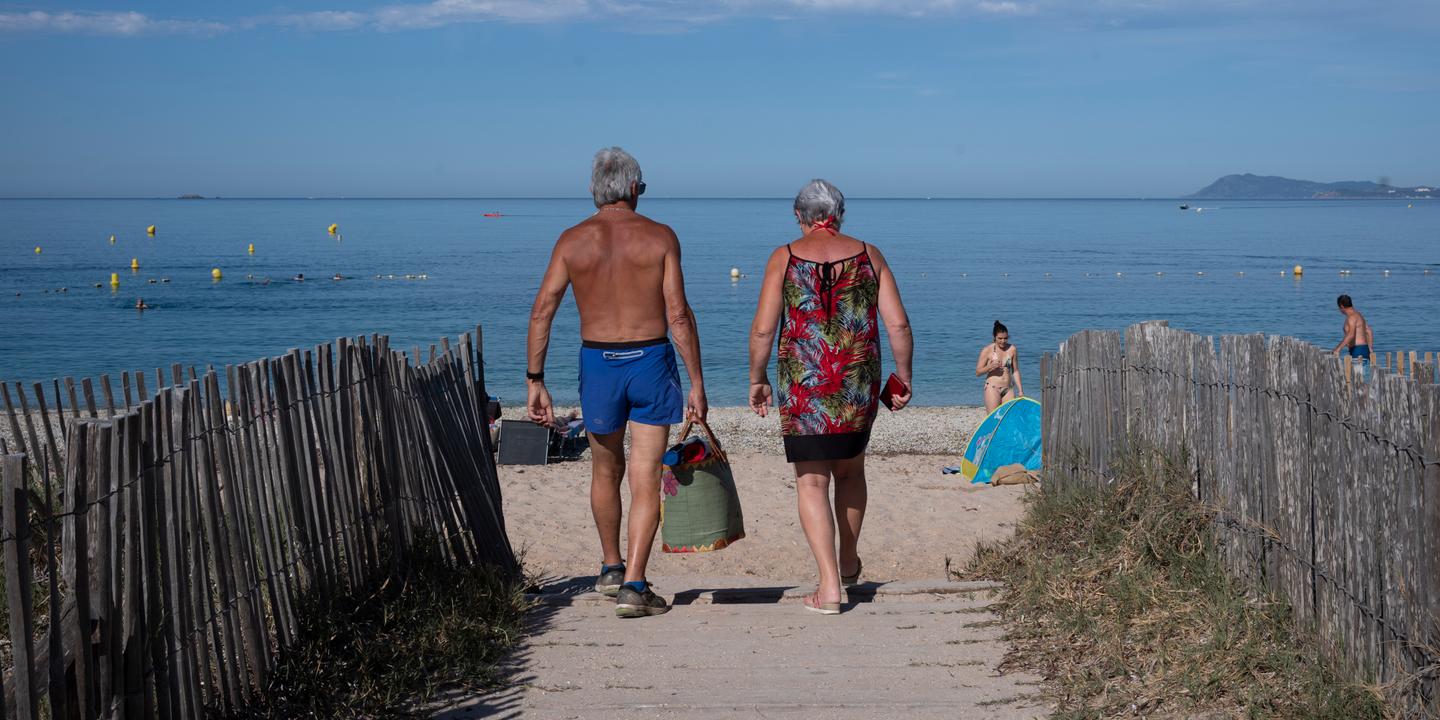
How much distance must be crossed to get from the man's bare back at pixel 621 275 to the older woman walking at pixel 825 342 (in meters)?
0.43

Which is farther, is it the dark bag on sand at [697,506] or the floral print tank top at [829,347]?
the dark bag on sand at [697,506]

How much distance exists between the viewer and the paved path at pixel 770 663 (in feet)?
13.0

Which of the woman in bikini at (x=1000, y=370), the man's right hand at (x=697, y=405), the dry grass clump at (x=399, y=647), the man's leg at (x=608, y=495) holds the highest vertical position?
the man's right hand at (x=697, y=405)

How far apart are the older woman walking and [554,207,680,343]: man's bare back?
1.42 ft

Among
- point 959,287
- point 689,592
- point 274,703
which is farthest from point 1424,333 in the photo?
point 274,703

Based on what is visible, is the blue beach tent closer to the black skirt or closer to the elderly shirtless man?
the black skirt

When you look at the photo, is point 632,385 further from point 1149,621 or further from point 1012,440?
point 1012,440

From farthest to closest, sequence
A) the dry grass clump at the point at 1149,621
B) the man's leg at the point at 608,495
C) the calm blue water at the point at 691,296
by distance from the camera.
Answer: the calm blue water at the point at 691,296
the man's leg at the point at 608,495
the dry grass clump at the point at 1149,621

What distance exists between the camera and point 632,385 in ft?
17.1

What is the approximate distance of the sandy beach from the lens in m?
9.36

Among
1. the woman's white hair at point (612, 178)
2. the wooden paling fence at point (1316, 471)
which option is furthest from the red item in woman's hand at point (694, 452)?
the wooden paling fence at point (1316, 471)

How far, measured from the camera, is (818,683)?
13.8ft

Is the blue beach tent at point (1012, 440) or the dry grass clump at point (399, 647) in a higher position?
the dry grass clump at point (399, 647)

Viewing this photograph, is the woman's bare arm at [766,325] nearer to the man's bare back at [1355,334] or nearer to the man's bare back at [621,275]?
the man's bare back at [621,275]
